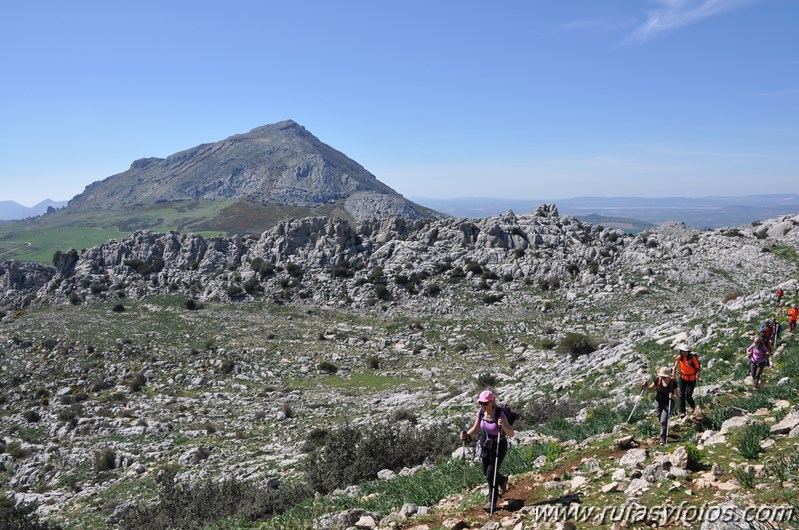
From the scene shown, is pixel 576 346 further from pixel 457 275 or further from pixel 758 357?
pixel 457 275

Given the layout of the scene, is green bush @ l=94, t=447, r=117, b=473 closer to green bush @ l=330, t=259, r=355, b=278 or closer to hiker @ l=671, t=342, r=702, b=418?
hiker @ l=671, t=342, r=702, b=418

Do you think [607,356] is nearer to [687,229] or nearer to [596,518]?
[596,518]

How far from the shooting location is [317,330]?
3891cm

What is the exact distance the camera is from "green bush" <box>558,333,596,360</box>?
26.6 metres

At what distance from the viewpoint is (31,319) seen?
44.6 meters

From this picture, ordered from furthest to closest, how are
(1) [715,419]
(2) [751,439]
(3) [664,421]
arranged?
1. (1) [715,419]
2. (3) [664,421]
3. (2) [751,439]

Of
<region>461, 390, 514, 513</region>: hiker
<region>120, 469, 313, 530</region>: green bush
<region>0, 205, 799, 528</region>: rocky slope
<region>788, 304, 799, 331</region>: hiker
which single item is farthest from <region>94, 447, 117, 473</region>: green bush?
<region>788, 304, 799, 331</region>: hiker

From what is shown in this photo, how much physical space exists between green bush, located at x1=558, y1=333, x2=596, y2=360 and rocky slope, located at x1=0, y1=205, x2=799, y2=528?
55cm

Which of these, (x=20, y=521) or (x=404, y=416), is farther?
(x=404, y=416)

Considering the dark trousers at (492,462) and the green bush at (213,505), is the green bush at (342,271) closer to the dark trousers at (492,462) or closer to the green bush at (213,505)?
the green bush at (213,505)

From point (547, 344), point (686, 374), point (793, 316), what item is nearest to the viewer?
point (686, 374)

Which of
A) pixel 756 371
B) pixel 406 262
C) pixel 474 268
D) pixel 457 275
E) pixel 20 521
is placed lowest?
pixel 20 521

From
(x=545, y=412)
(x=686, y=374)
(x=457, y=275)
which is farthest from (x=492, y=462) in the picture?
(x=457, y=275)

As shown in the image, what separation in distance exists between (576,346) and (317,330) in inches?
833
